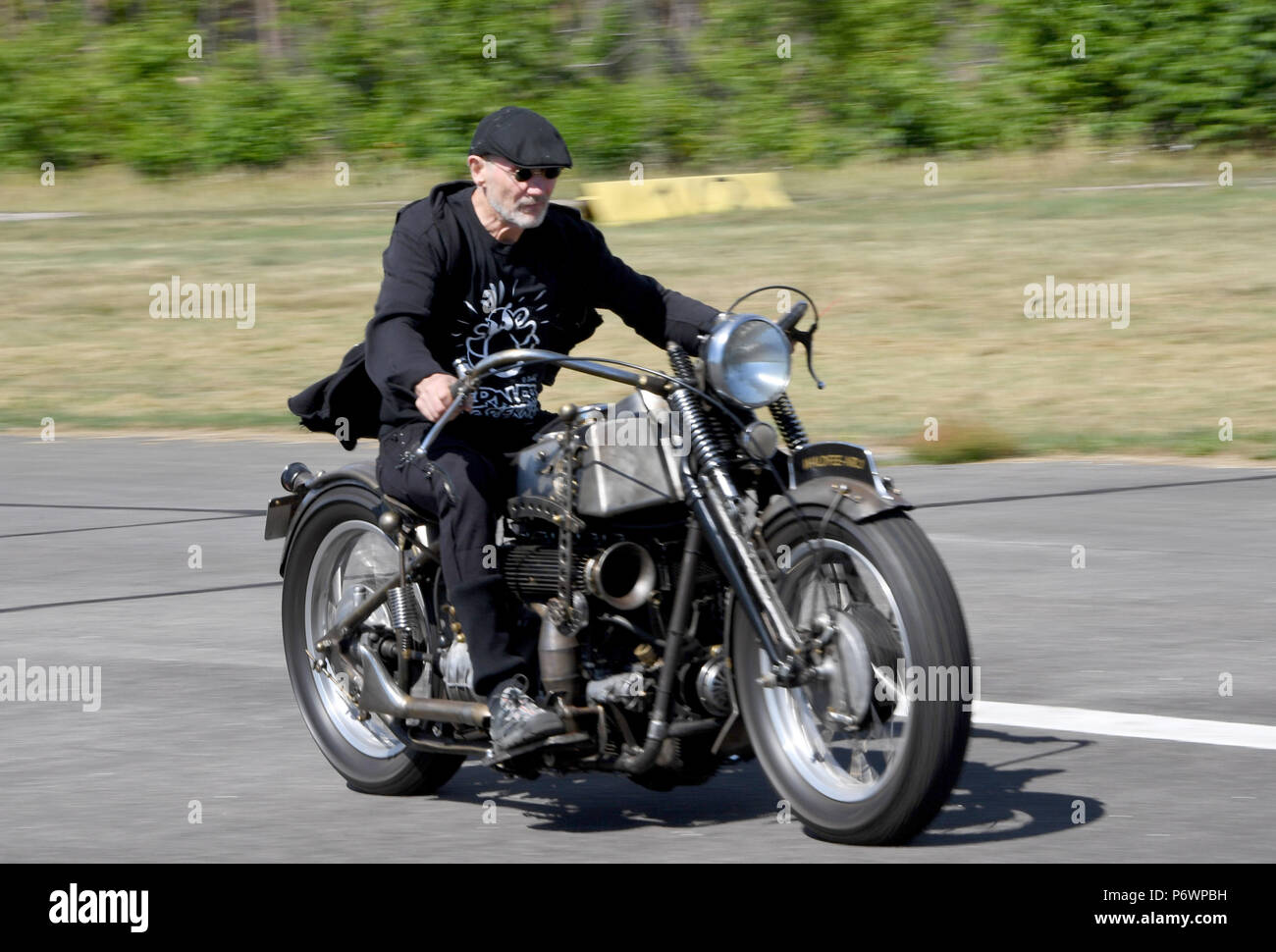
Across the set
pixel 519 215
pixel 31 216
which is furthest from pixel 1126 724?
pixel 31 216

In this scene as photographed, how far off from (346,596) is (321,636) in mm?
232

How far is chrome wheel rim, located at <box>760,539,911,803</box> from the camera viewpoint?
5402 mm

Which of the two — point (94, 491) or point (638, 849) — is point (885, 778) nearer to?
point (638, 849)

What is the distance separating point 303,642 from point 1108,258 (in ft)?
54.1

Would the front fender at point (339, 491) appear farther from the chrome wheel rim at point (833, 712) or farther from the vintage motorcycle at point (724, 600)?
the chrome wheel rim at point (833, 712)

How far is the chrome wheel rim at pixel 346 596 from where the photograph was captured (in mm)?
6516

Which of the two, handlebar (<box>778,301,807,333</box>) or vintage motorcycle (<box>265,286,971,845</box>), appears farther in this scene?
handlebar (<box>778,301,807,333</box>)

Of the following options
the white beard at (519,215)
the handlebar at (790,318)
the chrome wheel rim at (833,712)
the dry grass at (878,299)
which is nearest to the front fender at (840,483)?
the chrome wheel rim at (833,712)

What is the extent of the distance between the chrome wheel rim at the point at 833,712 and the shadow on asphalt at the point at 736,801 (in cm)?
24

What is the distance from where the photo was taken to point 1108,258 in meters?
22.1

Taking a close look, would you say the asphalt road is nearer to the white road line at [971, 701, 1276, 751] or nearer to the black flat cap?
the white road line at [971, 701, 1276, 751]

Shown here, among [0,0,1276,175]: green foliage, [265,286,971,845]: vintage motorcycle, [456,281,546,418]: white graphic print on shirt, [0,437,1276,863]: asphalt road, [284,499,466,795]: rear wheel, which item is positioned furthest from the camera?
[0,0,1276,175]: green foliage

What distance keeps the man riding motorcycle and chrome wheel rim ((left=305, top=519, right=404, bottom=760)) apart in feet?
1.36

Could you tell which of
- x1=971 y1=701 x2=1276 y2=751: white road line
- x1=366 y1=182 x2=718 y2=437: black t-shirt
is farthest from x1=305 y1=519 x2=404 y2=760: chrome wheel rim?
x1=971 y1=701 x2=1276 y2=751: white road line
